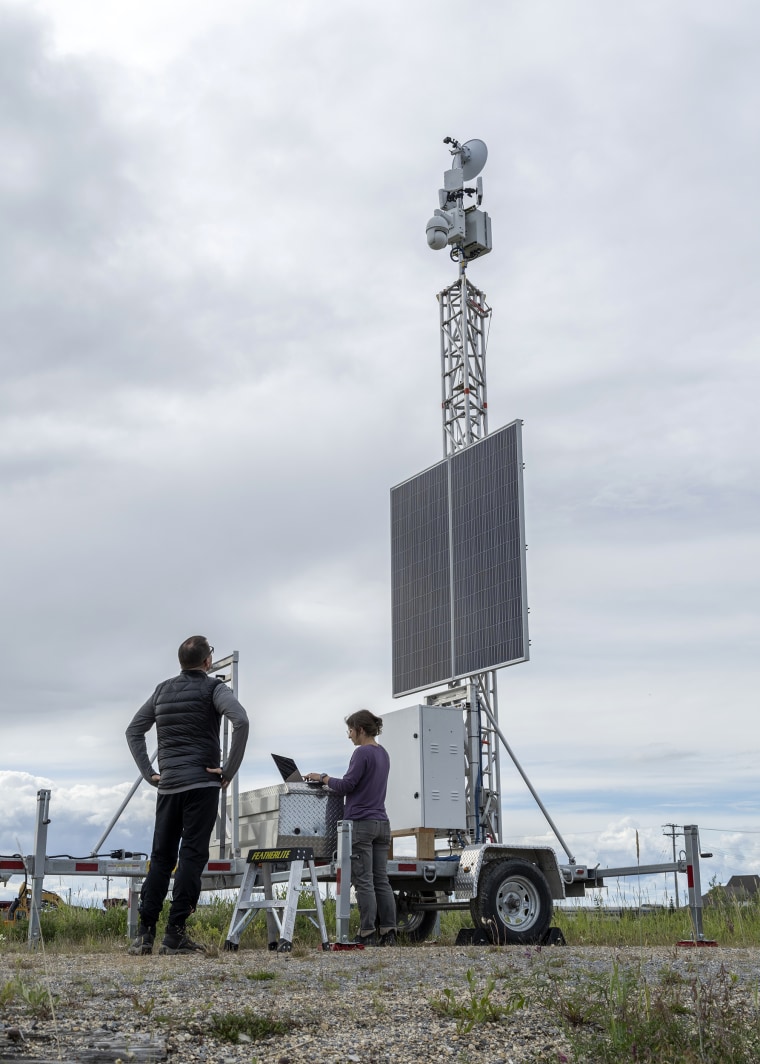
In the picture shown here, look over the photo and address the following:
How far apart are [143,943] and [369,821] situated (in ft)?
7.58

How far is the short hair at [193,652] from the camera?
7.79 meters

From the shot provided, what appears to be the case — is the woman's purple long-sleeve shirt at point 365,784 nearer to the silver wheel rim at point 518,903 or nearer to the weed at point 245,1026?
the silver wheel rim at point 518,903

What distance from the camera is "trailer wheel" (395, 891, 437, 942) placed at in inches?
461

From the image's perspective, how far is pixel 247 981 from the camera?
5.43 m

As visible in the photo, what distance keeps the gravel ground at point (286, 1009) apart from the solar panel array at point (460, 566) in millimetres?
6753

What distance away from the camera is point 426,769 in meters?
11.9

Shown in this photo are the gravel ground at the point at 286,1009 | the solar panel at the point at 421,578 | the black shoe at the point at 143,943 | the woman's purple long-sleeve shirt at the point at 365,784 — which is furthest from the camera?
the solar panel at the point at 421,578

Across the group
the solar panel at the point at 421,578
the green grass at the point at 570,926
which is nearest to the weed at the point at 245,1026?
the green grass at the point at 570,926

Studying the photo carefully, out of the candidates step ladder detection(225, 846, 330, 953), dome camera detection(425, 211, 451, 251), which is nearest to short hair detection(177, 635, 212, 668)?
step ladder detection(225, 846, 330, 953)

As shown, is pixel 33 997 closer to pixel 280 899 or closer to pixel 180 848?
pixel 180 848

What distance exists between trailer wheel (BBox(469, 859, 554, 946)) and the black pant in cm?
333

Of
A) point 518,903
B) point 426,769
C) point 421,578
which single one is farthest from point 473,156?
point 518,903

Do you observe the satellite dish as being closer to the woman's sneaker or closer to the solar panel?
the solar panel

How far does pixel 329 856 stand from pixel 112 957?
2.96 m
